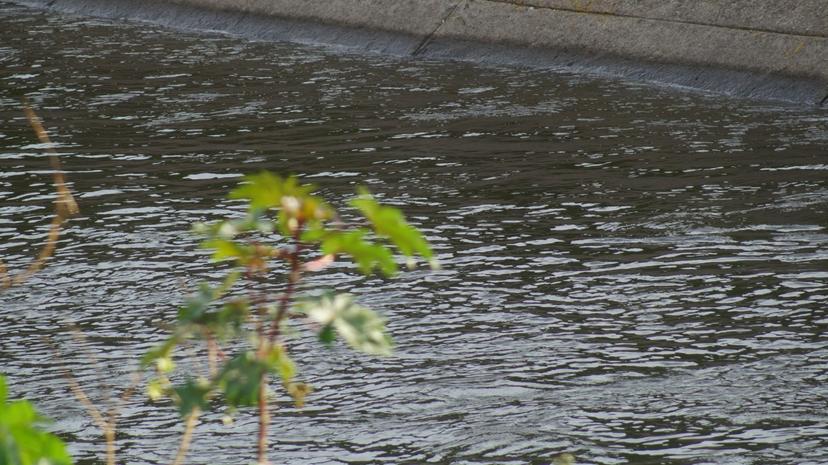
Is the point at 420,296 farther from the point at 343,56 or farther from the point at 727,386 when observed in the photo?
the point at 343,56

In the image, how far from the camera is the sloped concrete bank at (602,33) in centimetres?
1096

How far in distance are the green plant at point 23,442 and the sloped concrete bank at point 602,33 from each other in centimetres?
880

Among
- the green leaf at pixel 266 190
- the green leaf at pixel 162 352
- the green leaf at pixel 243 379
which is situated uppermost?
the green leaf at pixel 266 190

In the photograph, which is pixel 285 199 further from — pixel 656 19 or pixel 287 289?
pixel 656 19

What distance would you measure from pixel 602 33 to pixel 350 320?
33.4 feet

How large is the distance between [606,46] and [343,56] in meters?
2.38

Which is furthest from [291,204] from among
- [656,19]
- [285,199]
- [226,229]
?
[656,19]

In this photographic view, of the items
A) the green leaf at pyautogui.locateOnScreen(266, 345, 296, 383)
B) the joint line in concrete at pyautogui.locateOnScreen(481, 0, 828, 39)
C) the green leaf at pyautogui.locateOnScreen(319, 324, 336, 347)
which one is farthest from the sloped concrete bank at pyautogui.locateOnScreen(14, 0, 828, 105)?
the green leaf at pyautogui.locateOnScreen(319, 324, 336, 347)

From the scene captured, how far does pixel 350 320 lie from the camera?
7.48 feet

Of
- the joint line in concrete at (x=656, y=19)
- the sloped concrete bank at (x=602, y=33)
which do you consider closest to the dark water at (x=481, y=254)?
the sloped concrete bank at (x=602, y=33)

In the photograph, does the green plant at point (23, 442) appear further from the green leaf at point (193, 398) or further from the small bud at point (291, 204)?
the small bud at point (291, 204)

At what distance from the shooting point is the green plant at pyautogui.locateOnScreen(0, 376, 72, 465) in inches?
85.5

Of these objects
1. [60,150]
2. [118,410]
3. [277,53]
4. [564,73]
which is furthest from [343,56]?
[118,410]

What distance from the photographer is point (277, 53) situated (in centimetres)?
1316
